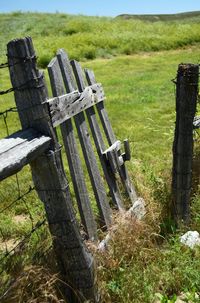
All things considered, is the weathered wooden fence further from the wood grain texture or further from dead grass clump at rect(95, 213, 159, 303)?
dead grass clump at rect(95, 213, 159, 303)

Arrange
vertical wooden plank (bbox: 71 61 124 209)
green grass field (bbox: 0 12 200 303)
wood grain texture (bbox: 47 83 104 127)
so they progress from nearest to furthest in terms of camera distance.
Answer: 1. wood grain texture (bbox: 47 83 104 127)
2. green grass field (bbox: 0 12 200 303)
3. vertical wooden plank (bbox: 71 61 124 209)

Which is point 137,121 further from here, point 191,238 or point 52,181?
point 52,181

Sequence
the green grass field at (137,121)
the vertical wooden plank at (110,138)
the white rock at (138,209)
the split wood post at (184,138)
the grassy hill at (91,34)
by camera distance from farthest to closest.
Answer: the grassy hill at (91,34)
the vertical wooden plank at (110,138)
the white rock at (138,209)
the split wood post at (184,138)
the green grass field at (137,121)

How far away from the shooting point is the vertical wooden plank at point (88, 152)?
435cm

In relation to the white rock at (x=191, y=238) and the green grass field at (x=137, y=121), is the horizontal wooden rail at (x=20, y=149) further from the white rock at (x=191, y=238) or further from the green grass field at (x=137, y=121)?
the white rock at (x=191, y=238)

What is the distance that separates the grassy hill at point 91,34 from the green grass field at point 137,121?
0.06 metres

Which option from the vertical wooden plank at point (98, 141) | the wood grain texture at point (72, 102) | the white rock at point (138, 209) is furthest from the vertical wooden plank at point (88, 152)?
the white rock at point (138, 209)

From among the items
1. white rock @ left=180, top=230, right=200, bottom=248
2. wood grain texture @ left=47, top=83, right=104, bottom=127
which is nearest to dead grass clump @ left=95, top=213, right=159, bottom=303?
white rock @ left=180, top=230, right=200, bottom=248

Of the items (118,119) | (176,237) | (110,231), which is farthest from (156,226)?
(118,119)

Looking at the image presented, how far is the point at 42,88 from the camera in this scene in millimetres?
3357

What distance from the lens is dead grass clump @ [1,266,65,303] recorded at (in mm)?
3400

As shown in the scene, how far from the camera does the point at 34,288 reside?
3.59 m

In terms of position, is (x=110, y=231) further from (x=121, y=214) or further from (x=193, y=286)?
(x=193, y=286)

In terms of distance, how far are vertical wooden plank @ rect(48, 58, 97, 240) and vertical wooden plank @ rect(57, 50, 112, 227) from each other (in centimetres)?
15
